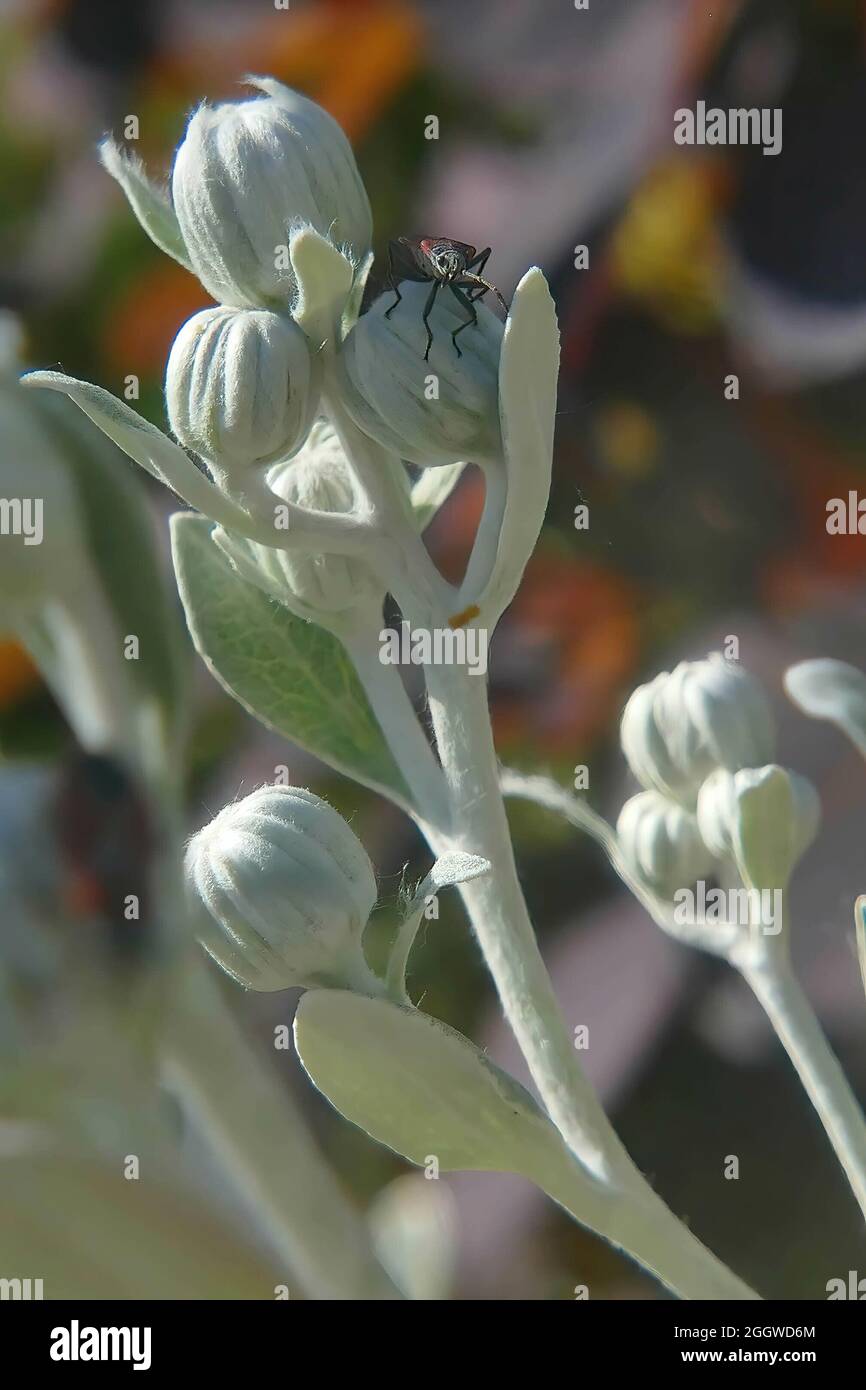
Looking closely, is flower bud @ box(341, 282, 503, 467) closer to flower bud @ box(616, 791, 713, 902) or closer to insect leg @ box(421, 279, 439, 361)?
insect leg @ box(421, 279, 439, 361)

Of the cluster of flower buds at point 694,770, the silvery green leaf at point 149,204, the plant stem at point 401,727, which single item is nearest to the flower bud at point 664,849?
the cluster of flower buds at point 694,770

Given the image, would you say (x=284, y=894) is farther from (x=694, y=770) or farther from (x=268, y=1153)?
(x=694, y=770)

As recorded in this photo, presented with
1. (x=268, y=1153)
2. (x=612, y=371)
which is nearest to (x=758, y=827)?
(x=268, y=1153)

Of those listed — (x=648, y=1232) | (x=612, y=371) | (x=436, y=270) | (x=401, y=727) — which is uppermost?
(x=612, y=371)

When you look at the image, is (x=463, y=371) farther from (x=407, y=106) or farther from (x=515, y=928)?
(x=407, y=106)

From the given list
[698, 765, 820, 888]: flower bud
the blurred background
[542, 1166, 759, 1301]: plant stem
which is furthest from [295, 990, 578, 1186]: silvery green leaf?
the blurred background

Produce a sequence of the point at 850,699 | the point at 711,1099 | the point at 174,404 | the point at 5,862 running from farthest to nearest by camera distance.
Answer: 1. the point at 711,1099
2. the point at 850,699
3. the point at 174,404
4. the point at 5,862
